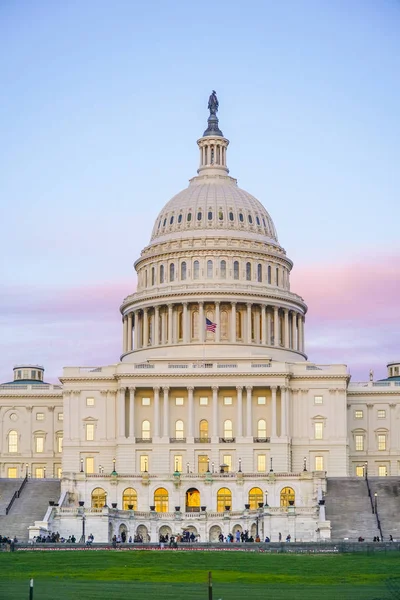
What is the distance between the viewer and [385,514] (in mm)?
130250

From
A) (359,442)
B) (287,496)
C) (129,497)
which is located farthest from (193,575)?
(359,442)

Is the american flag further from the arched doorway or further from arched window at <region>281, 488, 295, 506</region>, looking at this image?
arched window at <region>281, 488, 295, 506</region>

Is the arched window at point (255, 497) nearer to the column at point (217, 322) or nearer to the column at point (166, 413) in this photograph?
the column at point (166, 413)

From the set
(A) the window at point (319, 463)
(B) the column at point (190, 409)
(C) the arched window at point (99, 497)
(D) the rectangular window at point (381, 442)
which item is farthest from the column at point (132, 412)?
(D) the rectangular window at point (381, 442)

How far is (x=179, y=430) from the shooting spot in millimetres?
161500

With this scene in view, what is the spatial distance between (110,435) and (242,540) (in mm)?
40355

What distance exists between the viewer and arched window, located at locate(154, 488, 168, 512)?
469 feet

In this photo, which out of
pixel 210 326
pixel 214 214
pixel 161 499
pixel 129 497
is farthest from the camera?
pixel 214 214

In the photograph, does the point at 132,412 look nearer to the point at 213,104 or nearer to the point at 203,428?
the point at 203,428

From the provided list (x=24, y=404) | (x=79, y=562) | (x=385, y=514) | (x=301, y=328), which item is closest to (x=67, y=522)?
(x=385, y=514)

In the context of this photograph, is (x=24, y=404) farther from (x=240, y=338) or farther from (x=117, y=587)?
(x=117, y=587)

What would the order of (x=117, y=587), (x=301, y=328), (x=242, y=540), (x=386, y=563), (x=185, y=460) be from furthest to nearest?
(x=301, y=328)
(x=185, y=460)
(x=242, y=540)
(x=386, y=563)
(x=117, y=587)

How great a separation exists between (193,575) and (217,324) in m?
93.5

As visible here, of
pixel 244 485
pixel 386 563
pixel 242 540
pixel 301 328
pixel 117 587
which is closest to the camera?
pixel 117 587
